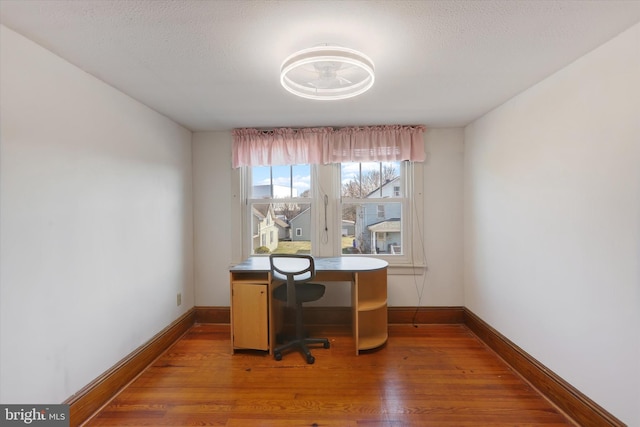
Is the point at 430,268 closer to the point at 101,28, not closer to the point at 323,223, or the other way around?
the point at 323,223

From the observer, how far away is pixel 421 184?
3.14 meters

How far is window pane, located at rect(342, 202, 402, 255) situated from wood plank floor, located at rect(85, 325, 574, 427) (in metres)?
1.03

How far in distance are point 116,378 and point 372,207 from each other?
2.75 meters

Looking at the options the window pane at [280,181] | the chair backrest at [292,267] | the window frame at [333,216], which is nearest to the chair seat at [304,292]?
the chair backrest at [292,267]

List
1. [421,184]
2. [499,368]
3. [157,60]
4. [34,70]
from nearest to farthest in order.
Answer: [34,70] < [157,60] < [499,368] < [421,184]

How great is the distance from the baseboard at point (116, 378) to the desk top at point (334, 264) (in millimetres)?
898

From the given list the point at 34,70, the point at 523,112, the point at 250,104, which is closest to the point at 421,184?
the point at 523,112

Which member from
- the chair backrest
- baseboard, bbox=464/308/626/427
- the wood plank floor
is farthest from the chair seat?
baseboard, bbox=464/308/626/427

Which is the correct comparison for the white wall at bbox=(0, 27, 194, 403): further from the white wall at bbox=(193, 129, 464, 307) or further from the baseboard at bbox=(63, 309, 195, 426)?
the white wall at bbox=(193, 129, 464, 307)

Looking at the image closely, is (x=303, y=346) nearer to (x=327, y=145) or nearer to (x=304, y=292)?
(x=304, y=292)

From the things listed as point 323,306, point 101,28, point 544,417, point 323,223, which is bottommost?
point 544,417

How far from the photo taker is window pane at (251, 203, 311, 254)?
3293 millimetres

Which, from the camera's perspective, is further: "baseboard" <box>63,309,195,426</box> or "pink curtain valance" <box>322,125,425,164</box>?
"pink curtain valance" <box>322,125,425,164</box>

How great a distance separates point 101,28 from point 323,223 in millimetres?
2397
